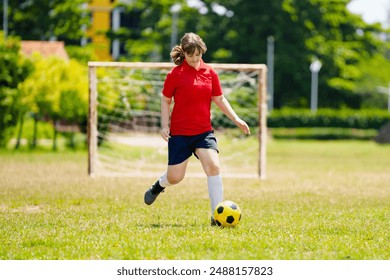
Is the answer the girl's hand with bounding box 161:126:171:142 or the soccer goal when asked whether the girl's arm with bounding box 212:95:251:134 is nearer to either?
the girl's hand with bounding box 161:126:171:142

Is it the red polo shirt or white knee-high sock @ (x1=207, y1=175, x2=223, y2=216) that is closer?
the red polo shirt

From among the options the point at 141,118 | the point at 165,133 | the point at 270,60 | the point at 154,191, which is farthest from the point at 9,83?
the point at 270,60

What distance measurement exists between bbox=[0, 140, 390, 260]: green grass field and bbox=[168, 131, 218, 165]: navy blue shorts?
0.72 metres

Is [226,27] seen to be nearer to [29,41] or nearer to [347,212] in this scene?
[29,41]

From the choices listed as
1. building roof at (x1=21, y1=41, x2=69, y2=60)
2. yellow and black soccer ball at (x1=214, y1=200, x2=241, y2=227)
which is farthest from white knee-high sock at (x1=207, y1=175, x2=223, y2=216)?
building roof at (x1=21, y1=41, x2=69, y2=60)

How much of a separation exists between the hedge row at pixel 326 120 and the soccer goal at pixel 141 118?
17.3 meters

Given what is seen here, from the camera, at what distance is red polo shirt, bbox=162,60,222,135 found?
803 cm

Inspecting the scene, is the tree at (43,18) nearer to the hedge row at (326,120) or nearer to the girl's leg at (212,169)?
the hedge row at (326,120)

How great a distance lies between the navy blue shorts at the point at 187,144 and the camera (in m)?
8.08

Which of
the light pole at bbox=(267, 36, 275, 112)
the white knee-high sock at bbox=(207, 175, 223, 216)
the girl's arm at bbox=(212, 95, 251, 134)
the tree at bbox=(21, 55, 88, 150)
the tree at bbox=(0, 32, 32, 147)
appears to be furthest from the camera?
the light pole at bbox=(267, 36, 275, 112)

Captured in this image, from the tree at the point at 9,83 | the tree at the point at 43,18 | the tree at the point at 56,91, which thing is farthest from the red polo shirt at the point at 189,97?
Result: the tree at the point at 43,18

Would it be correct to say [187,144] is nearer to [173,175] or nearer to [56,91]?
[173,175]

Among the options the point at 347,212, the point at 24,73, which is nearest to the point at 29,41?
the point at 24,73

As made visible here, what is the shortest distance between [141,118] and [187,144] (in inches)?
622
